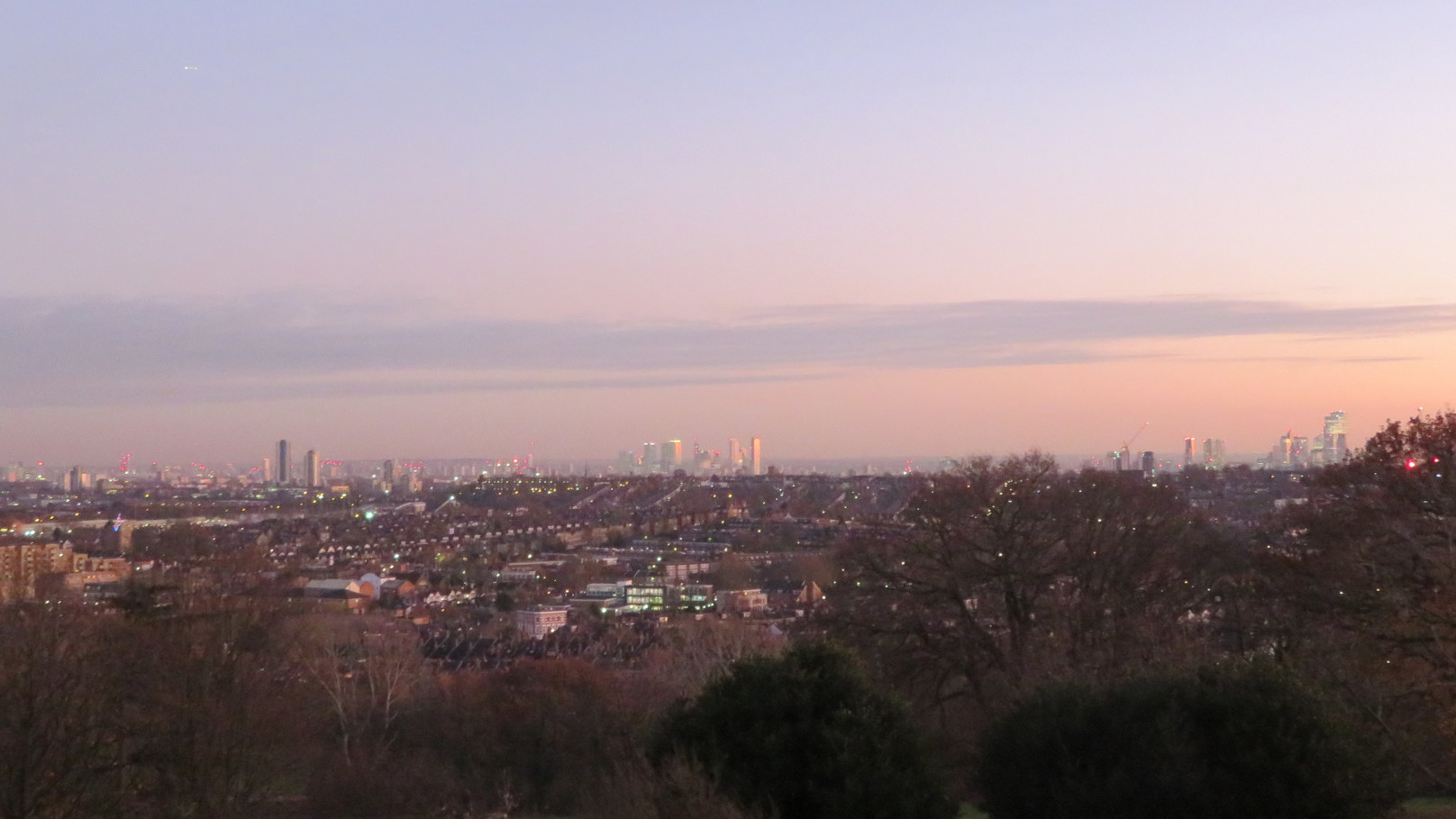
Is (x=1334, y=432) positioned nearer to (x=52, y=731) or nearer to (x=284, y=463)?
(x=52, y=731)

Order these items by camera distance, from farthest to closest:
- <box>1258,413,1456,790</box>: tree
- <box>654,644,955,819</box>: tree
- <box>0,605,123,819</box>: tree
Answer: <box>1258,413,1456,790</box>: tree
<box>0,605,123,819</box>: tree
<box>654,644,955,819</box>: tree

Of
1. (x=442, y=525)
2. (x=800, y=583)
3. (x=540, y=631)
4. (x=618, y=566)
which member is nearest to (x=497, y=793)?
(x=540, y=631)

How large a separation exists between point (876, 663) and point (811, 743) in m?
9.80

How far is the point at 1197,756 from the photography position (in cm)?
1259

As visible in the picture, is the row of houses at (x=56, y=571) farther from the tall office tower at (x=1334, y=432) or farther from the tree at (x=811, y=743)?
the tall office tower at (x=1334, y=432)

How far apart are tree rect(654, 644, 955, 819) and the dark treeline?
0.07 metres

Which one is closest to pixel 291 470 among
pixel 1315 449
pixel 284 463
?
pixel 284 463

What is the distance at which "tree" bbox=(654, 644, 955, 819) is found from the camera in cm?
1266

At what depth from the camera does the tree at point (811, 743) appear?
12.7m

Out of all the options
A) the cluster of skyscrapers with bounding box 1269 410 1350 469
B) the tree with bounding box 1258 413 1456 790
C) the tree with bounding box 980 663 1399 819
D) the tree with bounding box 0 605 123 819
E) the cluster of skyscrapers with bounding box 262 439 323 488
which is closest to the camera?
the tree with bounding box 980 663 1399 819

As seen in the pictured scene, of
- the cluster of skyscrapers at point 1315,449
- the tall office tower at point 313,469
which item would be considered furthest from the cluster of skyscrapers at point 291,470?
the cluster of skyscrapers at point 1315,449

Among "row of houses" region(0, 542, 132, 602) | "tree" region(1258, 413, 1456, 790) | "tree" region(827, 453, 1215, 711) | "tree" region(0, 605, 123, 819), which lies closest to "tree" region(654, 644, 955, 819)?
"tree" region(1258, 413, 1456, 790)

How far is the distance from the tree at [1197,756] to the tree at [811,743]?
110cm

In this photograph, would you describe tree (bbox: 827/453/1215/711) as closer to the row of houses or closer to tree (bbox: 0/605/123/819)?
tree (bbox: 0/605/123/819)
